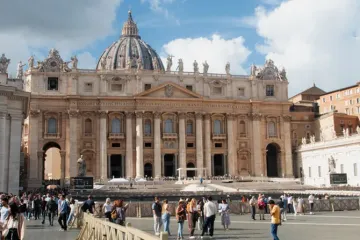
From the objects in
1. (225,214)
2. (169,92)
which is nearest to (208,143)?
(169,92)

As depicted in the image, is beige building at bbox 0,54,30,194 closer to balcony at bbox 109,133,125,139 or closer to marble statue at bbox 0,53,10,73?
marble statue at bbox 0,53,10,73

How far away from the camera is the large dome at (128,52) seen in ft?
322

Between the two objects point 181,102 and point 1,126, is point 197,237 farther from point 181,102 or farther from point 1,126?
point 181,102

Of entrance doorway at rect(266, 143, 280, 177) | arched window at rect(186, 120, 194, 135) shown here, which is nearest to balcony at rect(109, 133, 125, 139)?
arched window at rect(186, 120, 194, 135)

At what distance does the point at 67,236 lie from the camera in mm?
17047

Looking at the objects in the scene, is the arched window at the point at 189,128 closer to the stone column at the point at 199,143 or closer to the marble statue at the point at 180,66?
the stone column at the point at 199,143

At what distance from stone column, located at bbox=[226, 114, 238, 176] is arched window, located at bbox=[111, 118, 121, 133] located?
50.8 ft

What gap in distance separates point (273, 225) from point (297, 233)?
13.0 feet

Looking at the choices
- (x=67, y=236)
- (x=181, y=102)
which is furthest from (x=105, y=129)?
(x=67, y=236)

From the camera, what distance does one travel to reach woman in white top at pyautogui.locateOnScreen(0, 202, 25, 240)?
440 inches

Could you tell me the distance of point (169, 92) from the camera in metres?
68.5

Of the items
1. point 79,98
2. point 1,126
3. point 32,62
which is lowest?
point 1,126

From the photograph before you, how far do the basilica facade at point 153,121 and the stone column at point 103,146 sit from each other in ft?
0.44

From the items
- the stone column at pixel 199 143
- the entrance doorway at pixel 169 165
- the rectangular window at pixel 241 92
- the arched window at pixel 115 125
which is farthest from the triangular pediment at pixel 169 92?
the entrance doorway at pixel 169 165
